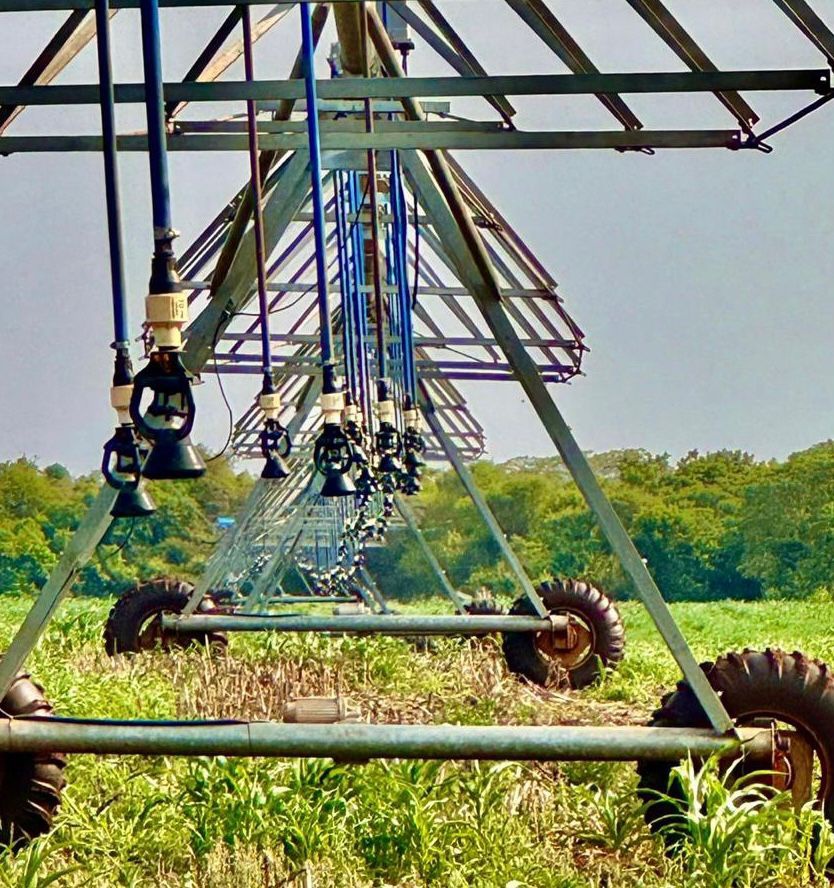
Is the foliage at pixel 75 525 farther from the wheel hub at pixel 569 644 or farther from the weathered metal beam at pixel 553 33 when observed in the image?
the weathered metal beam at pixel 553 33

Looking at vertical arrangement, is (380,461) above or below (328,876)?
above

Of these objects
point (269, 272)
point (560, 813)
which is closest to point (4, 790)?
point (560, 813)

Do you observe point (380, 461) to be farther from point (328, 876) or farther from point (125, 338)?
point (125, 338)

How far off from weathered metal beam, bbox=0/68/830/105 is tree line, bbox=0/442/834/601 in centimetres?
3205

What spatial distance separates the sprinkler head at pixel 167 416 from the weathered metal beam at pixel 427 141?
3073 mm

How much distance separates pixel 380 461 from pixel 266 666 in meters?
3.08

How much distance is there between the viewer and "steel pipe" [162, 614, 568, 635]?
13.6m

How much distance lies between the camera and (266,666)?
13.3m

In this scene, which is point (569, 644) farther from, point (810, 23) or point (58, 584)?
point (810, 23)

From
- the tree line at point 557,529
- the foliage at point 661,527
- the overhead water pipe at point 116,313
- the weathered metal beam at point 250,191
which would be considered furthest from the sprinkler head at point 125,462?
the foliage at point 661,527

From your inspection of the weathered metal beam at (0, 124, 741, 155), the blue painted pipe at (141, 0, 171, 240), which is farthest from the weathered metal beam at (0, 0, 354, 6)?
the blue painted pipe at (141, 0, 171, 240)

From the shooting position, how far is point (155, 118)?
438 centimetres

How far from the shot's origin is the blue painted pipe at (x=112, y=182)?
4516 mm

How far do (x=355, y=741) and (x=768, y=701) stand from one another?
5.88 feet
